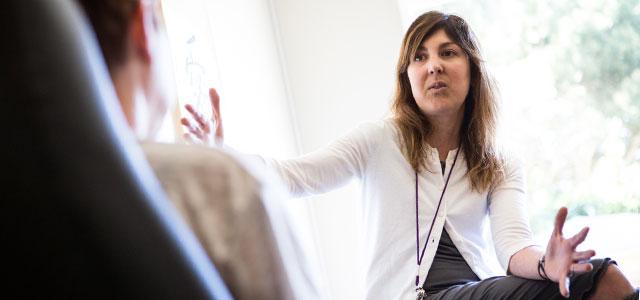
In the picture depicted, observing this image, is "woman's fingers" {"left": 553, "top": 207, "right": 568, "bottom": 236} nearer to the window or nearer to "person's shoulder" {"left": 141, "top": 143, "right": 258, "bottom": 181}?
"person's shoulder" {"left": 141, "top": 143, "right": 258, "bottom": 181}

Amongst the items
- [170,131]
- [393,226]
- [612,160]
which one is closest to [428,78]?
[393,226]

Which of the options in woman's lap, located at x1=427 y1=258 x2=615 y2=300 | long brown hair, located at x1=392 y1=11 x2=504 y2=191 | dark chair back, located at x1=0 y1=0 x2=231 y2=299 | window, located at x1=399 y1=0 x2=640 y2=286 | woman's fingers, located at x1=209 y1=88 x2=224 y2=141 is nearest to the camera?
dark chair back, located at x1=0 y1=0 x2=231 y2=299

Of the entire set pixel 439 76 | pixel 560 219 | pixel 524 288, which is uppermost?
pixel 439 76

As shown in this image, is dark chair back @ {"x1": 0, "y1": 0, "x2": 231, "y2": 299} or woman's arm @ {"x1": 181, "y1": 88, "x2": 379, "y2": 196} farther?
woman's arm @ {"x1": 181, "y1": 88, "x2": 379, "y2": 196}

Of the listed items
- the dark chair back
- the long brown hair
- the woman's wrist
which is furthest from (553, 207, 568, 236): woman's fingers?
the dark chair back

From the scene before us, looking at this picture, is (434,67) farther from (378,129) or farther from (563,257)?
(563,257)

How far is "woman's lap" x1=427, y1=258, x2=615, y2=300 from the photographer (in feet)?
5.96

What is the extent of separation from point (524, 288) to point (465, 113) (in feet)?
2.22

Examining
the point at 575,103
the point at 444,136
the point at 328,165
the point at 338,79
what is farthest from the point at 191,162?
the point at 575,103

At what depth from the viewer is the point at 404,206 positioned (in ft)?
7.12

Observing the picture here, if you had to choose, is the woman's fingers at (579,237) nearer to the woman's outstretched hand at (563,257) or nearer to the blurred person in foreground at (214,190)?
the woman's outstretched hand at (563,257)

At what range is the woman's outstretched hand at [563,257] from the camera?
1.64m

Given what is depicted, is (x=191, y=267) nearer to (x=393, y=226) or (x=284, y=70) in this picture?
(x=393, y=226)

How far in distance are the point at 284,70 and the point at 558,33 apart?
55.4 inches
